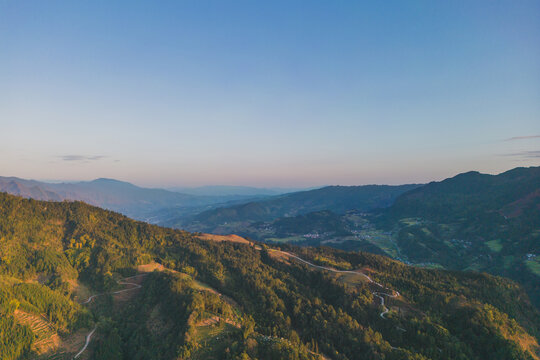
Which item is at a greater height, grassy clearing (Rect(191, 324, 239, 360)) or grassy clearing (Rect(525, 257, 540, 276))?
grassy clearing (Rect(191, 324, 239, 360))

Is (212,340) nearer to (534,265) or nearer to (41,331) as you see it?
(41,331)

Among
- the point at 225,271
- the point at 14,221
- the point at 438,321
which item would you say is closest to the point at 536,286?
the point at 438,321

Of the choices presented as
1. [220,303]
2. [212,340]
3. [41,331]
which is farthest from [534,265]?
[41,331]

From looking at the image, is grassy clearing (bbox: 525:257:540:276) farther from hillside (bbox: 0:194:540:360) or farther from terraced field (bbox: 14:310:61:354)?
terraced field (bbox: 14:310:61:354)

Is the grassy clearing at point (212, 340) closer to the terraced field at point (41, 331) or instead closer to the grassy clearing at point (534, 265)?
the terraced field at point (41, 331)

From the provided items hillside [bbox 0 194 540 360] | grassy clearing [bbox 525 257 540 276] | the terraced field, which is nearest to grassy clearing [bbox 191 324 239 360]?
hillside [bbox 0 194 540 360]

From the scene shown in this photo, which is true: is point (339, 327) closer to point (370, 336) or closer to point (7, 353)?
point (370, 336)

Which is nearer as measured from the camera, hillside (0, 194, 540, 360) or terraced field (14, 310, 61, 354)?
terraced field (14, 310, 61, 354)

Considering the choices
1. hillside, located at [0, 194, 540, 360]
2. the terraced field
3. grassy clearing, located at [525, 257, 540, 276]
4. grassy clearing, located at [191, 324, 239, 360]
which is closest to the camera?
grassy clearing, located at [191, 324, 239, 360]
